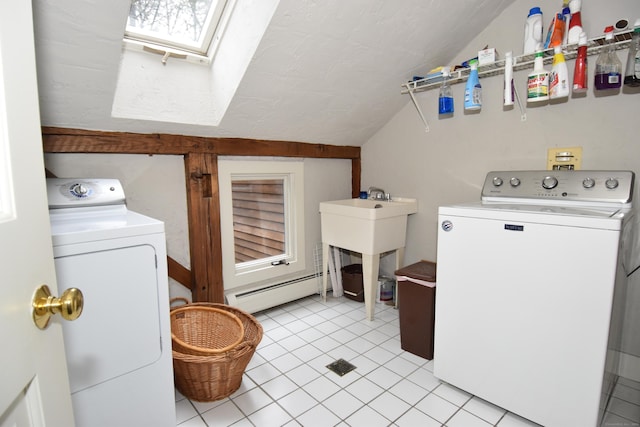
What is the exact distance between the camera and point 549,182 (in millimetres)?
1783

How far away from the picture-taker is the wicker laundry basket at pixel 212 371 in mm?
1532

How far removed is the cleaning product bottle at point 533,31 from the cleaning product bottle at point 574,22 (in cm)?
14

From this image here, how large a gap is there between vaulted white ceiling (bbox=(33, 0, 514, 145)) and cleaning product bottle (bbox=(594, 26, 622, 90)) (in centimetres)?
65

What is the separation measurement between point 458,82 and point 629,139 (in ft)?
3.29

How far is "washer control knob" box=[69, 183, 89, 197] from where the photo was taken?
157cm

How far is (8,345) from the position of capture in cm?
47

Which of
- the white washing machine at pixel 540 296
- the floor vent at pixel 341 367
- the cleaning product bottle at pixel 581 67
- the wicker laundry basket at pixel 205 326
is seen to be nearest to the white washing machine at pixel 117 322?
the wicker laundry basket at pixel 205 326

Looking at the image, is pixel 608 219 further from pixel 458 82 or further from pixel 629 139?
pixel 458 82

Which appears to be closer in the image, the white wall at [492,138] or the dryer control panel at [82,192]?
the dryer control panel at [82,192]

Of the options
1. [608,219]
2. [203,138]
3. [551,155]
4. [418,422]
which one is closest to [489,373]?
[418,422]

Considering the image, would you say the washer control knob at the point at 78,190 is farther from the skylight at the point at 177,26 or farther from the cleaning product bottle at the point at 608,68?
the cleaning product bottle at the point at 608,68

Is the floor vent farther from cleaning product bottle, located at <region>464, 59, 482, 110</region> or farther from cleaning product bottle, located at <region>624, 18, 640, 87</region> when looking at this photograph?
cleaning product bottle, located at <region>624, 18, 640, 87</region>

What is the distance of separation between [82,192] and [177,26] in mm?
1022

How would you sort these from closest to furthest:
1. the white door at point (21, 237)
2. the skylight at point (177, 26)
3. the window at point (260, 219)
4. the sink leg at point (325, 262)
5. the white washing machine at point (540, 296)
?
the white door at point (21, 237)
the white washing machine at point (540, 296)
the skylight at point (177, 26)
the window at point (260, 219)
the sink leg at point (325, 262)
